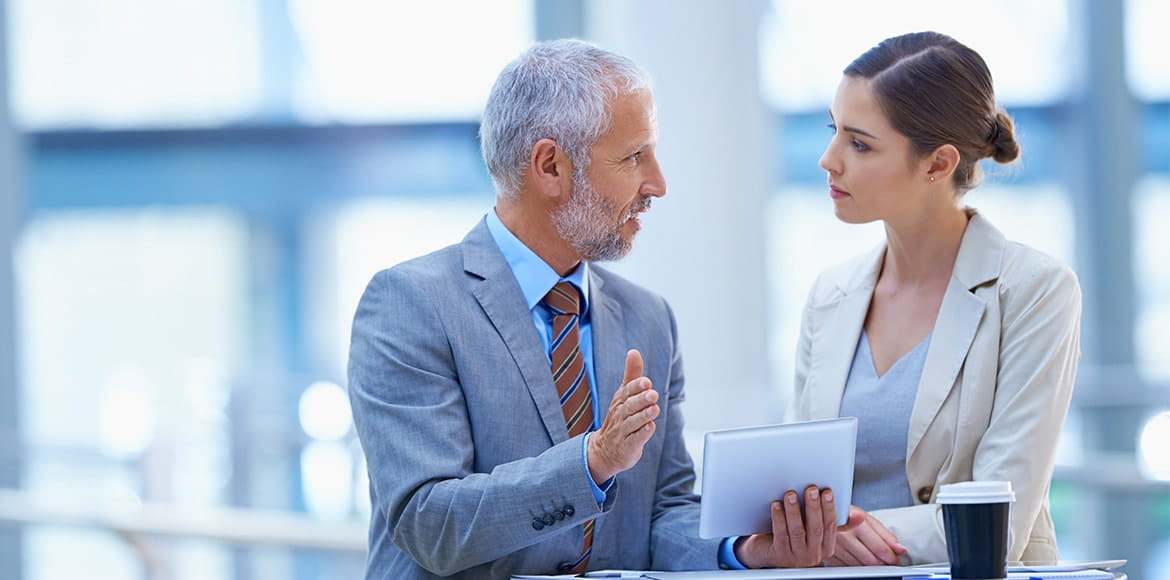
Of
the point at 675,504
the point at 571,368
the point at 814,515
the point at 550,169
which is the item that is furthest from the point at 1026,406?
the point at 550,169

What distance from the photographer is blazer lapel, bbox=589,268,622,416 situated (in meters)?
1.95

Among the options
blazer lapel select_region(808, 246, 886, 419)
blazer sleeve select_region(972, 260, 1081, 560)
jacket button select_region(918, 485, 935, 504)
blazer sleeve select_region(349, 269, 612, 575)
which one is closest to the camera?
blazer sleeve select_region(349, 269, 612, 575)

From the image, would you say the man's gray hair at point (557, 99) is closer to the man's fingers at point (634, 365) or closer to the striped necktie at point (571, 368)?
the striped necktie at point (571, 368)

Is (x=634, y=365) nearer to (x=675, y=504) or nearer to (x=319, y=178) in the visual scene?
(x=675, y=504)

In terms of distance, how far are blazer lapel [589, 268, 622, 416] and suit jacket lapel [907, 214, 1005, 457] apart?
43 centimetres

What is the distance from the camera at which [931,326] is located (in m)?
2.04

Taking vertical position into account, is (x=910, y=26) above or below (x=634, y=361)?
above

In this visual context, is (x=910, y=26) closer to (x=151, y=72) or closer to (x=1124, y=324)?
(x=1124, y=324)

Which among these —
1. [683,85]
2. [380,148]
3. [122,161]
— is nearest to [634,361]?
→ [683,85]

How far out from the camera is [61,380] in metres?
5.61

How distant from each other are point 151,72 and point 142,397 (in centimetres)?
135

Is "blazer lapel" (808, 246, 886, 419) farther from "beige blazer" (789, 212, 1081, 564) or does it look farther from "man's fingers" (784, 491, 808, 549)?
"man's fingers" (784, 491, 808, 549)

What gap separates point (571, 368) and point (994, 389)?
606 mm

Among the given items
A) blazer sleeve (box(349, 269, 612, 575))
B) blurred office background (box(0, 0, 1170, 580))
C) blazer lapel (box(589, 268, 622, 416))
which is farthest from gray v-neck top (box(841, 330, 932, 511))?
blurred office background (box(0, 0, 1170, 580))
